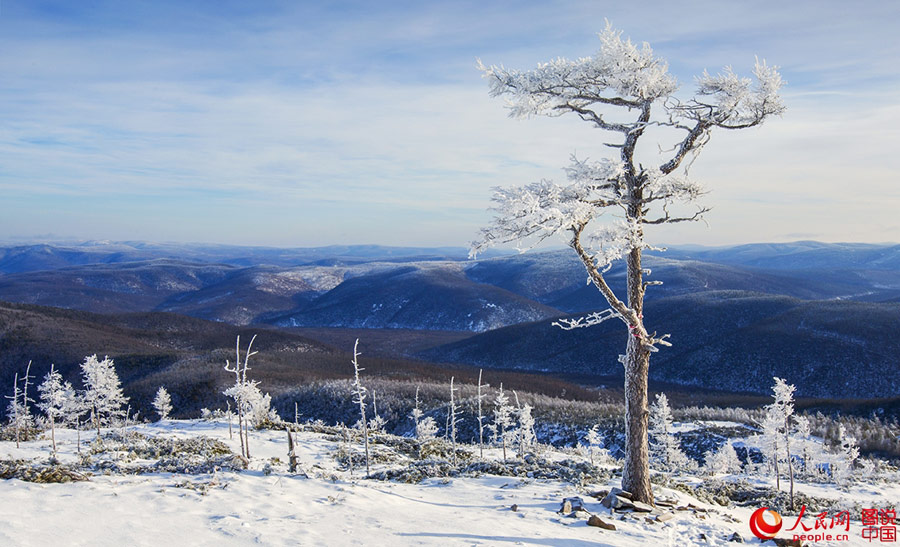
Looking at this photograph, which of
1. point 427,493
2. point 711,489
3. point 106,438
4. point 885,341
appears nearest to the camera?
point 427,493

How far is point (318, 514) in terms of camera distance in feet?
36.4

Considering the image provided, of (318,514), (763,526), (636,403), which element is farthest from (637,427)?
(318,514)

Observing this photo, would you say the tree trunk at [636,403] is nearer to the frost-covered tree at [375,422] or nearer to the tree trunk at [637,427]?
the tree trunk at [637,427]

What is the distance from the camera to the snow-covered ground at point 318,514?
930cm

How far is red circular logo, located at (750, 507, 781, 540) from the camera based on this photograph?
11109mm

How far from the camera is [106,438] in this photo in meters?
26.0

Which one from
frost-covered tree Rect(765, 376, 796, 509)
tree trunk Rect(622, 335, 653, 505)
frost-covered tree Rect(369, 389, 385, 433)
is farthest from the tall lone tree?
frost-covered tree Rect(369, 389, 385, 433)

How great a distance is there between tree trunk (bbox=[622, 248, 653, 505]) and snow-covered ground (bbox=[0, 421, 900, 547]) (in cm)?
88

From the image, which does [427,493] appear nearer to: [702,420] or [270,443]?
[270,443]

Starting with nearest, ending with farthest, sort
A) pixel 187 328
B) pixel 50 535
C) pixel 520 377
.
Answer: pixel 50 535 → pixel 520 377 → pixel 187 328

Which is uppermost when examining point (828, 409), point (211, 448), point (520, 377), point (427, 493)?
point (427, 493)

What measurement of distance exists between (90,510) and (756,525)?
14428 mm

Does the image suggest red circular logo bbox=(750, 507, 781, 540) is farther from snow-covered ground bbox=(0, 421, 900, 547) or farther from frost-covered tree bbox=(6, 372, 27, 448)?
frost-covered tree bbox=(6, 372, 27, 448)

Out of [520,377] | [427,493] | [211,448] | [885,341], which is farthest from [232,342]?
[885,341]
